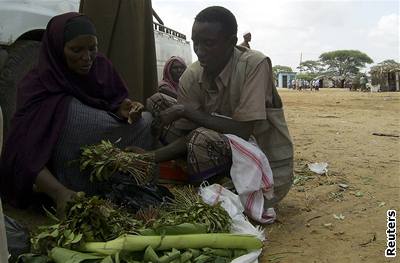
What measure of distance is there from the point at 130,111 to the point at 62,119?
1.56 ft

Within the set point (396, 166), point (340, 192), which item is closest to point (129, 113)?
point (340, 192)

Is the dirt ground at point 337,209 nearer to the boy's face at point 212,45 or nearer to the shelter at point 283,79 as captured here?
the boy's face at point 212,45

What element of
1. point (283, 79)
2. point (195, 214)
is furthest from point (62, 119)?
point (283, 79)

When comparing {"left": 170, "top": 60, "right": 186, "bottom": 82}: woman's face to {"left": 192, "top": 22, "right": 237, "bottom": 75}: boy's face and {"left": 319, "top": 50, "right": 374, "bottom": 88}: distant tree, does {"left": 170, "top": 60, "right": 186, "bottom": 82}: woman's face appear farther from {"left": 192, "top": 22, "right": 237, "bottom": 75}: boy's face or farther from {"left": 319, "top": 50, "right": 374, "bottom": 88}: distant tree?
{"left": 319, "top": 50, "right": 374, "bottom": 88}: distant tree

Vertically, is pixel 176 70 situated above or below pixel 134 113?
above

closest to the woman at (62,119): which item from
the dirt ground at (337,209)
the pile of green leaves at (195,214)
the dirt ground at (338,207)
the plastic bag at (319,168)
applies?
the dirt ground at (337,209)

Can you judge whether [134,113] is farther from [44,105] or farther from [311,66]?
[311,66]

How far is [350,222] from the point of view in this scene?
10.8 ft

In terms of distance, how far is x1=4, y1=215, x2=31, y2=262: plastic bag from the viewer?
89.7 inches

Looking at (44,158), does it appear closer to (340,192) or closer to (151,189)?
(151,189)

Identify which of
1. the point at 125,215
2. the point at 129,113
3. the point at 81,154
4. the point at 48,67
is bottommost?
the point at 125,215

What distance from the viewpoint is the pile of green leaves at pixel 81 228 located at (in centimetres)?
229

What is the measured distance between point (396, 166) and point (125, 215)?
11.6ft

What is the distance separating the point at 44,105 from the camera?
3070mm
